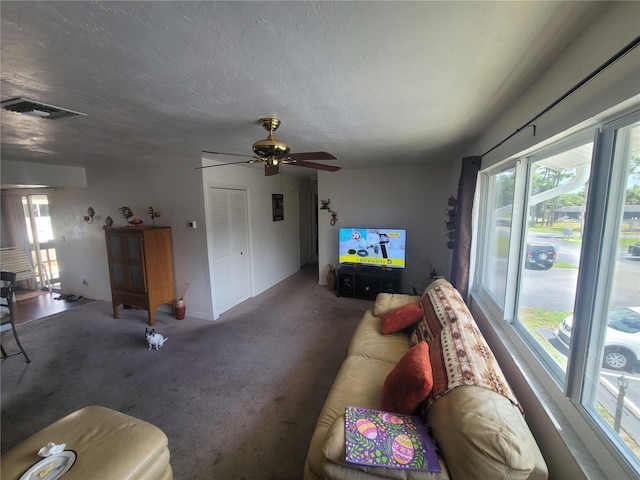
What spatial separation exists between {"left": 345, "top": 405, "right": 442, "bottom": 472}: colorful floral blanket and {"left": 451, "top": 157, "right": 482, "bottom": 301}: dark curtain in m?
1.84

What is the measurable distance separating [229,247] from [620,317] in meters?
4.05

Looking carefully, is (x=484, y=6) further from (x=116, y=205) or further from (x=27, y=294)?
(x=27, y=294)

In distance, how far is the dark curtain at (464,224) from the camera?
8.41 feet

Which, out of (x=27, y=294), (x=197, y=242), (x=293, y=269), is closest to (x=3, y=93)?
(x=197, y=242)

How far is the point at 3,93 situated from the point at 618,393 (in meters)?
3.25

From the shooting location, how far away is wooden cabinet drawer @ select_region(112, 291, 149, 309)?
361 centimetres

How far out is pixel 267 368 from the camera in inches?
102

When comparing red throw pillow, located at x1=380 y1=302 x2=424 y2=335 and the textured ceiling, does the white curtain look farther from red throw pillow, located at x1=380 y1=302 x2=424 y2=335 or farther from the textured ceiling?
red throw pillow, located at x1=380 y1=302 x2=424 y2=335

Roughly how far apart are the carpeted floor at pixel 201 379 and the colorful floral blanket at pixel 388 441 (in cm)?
71

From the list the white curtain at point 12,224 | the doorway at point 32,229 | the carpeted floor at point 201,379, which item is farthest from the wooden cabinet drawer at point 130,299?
the white curtain at point 12,224

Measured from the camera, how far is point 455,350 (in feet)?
4.79

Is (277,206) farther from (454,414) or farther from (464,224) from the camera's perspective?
(454,414)

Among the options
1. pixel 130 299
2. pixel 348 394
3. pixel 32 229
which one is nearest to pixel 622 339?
pixel 348 394

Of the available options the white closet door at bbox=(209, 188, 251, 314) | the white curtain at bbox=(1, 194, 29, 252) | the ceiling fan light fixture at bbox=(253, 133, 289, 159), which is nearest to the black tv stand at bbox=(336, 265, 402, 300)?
the white closet door at bbox=(209, 188, 251, 314)
